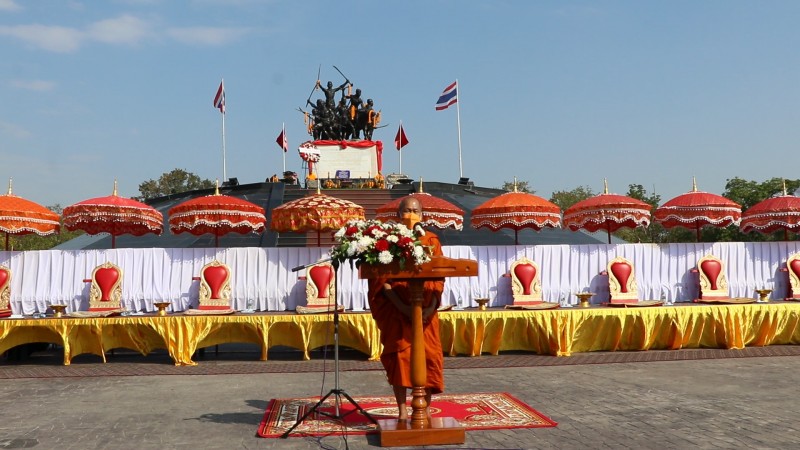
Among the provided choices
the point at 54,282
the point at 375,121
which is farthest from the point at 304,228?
the point at 375,121

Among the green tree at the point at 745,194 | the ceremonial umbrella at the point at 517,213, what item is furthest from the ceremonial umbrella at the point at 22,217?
the green tree at the point at 745,194

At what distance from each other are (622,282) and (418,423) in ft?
24.8

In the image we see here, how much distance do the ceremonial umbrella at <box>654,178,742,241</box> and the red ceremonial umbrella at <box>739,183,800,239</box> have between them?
0.45 meters

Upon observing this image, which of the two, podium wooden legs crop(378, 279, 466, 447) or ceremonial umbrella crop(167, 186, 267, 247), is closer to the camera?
podium wooden legs crop(378, 279, 466, 447)

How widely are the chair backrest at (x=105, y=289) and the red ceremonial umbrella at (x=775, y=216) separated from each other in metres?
12.1

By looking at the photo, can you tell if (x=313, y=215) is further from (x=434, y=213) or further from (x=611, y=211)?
(x=611, y=211)

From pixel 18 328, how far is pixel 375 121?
80.9 feet

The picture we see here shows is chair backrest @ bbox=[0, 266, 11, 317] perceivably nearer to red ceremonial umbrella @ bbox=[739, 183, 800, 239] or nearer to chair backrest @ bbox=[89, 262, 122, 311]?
chair backrest @ bbox=[89, 262, 122, 311]

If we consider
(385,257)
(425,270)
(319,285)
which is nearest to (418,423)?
(425,270)

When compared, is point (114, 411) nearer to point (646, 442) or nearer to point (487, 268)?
point (646, 442)

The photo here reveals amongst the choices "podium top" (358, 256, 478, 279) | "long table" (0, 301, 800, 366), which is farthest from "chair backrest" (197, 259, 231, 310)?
"podium top" (358, 256, 478, 279)

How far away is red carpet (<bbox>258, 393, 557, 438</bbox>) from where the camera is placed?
19.4ft

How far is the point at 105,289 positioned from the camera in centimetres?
1130

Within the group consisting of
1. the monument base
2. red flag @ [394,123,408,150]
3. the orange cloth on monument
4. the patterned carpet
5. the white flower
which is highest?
red flag @ [394,123,408,150]
